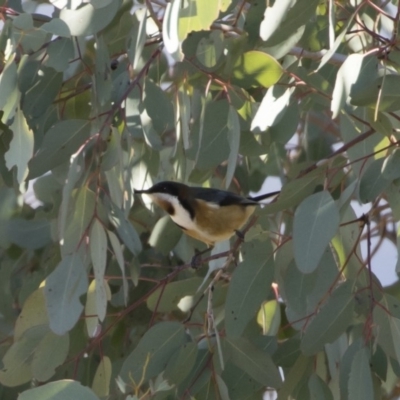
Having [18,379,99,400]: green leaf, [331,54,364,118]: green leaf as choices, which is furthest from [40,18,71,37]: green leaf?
[18,379,99,400]: green leaf

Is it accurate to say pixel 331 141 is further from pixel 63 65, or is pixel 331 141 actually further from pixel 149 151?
pixel 63 65

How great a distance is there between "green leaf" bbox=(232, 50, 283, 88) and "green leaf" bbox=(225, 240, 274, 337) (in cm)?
43

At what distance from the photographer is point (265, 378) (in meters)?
2.56

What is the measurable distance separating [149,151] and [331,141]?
1.20 metres

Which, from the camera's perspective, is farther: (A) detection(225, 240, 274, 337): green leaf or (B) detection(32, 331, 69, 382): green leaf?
(B) detection(32, 331, 69, 382): green leaf

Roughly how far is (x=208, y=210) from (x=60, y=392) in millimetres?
1598

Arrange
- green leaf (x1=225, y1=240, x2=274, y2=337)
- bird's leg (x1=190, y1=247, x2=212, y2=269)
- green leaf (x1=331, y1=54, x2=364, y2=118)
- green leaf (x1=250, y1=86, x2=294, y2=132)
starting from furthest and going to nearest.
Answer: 1. bird's leg (x1=190, y1=247, x2=212, y2=269)
2. green leaf (x1=225, y1=240, x2=274, y2=337)
3. green leaf (x1=250, y1=86, x2=294, y2=132)
4. green leaf (x1=331, y1=54, x2=364, y2=118)

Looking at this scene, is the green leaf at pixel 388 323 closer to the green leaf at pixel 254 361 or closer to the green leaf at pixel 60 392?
the green leaf at pixel 254 361

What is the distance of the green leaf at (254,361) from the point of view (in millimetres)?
2551

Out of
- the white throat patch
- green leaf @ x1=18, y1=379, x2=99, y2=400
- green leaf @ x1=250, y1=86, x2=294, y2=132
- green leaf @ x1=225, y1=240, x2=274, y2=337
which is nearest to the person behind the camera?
green leaf @ x1=18, y1=379, x2=99, y2=400

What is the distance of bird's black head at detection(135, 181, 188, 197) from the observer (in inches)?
126

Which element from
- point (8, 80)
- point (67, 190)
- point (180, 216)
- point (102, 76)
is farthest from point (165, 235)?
point (8, 80)

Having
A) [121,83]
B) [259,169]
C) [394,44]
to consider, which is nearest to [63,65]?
[121,83]

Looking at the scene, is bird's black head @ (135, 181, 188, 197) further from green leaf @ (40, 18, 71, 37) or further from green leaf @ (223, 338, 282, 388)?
green leaf @ (40, 18, 71, 37)
